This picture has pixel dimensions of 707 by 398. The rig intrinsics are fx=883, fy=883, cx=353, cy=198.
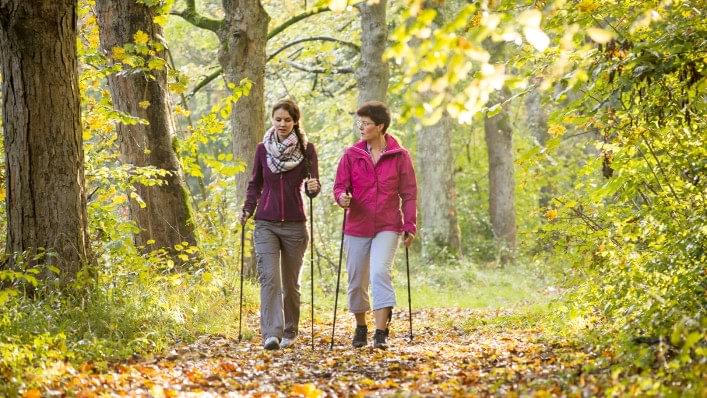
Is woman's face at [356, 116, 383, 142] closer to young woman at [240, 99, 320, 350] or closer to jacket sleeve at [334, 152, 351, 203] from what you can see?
jacket sleeve at [334, 152, 351, 203]

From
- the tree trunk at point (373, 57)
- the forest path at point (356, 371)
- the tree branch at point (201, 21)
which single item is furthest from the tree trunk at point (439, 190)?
the forest path at point (356, 371)

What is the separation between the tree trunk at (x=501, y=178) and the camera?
2373 centimetres

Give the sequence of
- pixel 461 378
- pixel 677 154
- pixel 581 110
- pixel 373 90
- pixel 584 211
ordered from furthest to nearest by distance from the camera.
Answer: pixel 373 90 → pixel 584 211 → pixel 581 110 → pixel 677 154 → pixel 461 378

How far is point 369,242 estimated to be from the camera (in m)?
8.23

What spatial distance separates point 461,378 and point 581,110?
3003 mm

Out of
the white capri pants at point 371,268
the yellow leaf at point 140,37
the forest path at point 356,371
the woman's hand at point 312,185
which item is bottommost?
the forest path at point 356,371

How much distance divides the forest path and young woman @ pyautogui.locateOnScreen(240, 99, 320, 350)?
382mm

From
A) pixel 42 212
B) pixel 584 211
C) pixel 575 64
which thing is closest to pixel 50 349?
pixel 42 212

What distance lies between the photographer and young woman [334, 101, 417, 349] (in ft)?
26.6

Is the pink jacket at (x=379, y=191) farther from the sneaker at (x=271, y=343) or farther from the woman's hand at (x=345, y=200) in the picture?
the sneaker at (x=271, y=343)

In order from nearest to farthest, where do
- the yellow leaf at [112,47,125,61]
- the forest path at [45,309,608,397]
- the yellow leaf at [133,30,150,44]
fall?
1. the forest path at [45,309,608,397]
2. the yellow leaf at [112,47,125,61]
3. the yellow leaf at [133,30,150,44]

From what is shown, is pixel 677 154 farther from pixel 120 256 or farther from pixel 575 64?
pixel 120 256

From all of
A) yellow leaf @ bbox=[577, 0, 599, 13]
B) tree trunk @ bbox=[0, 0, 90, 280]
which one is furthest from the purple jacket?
yellow leaf @ bbox=[577, 0, 599, 13]

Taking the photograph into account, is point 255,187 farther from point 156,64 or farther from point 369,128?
point 156,64
